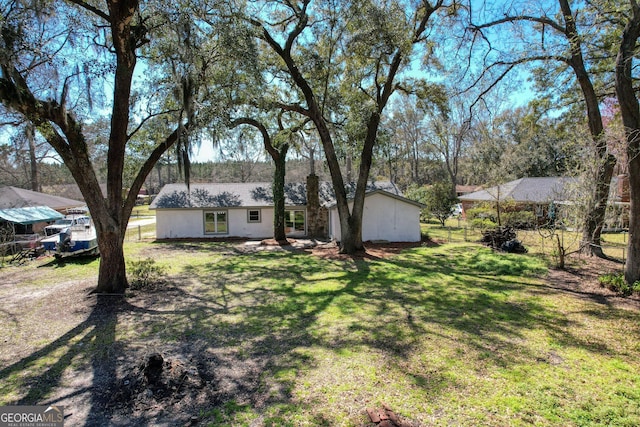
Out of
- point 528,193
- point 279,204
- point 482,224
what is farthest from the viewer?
point 528,193

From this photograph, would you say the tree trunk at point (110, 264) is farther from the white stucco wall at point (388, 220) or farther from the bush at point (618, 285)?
the bush at point (618, 285)

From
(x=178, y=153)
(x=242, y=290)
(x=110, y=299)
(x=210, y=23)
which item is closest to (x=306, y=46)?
(x=210, y=23)

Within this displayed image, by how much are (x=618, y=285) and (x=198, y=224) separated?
63.1 feet

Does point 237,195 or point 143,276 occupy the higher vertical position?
point 237,195

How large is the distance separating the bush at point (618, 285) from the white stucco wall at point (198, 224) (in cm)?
1616

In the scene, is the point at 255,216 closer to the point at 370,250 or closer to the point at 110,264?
the point at 370,250

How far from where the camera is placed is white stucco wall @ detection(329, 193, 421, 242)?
1794 cm

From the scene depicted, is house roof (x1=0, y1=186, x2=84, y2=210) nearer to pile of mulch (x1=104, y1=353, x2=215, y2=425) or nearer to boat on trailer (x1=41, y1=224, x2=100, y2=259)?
boat on trailer (x1=41, y1=224, x2=100, y2=259)

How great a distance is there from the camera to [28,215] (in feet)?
61.4

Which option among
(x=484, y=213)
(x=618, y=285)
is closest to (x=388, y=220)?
(x=484, y=213)

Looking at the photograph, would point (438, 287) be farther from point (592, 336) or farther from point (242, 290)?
point (242, 290)

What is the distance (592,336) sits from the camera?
5723 mm

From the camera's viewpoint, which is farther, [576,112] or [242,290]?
[576,112]

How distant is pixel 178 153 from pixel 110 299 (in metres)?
3.91
